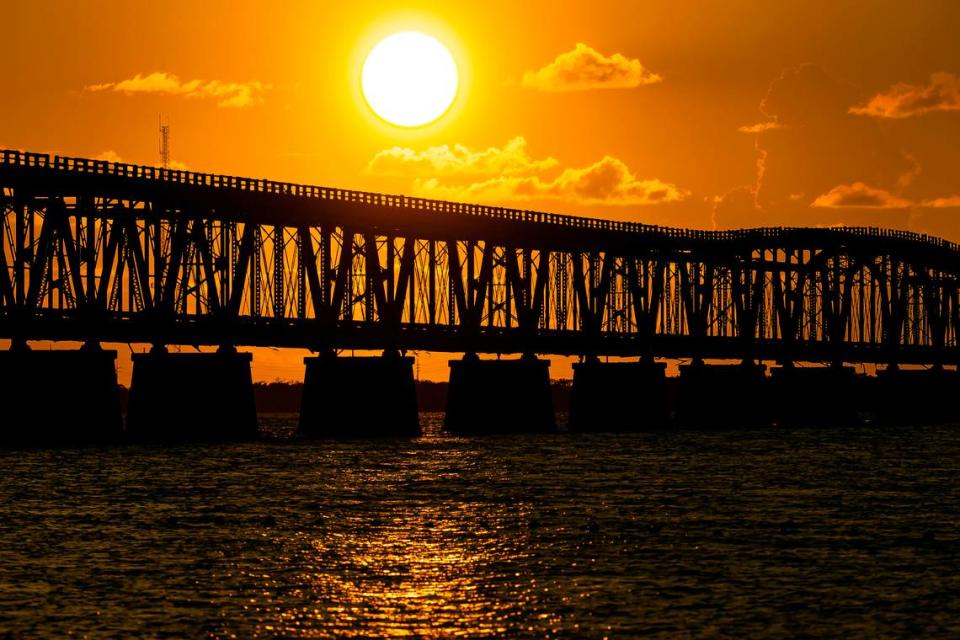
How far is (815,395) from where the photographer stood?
157m

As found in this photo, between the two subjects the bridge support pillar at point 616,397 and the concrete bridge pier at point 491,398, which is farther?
the bridge support pillar at point 616,397

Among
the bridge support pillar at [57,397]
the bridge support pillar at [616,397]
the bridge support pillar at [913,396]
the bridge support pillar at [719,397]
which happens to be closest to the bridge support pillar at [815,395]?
the bridge support pillar at [719,397]

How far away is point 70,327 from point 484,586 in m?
55.4

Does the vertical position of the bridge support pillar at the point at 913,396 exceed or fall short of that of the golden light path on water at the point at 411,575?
it exceeds it

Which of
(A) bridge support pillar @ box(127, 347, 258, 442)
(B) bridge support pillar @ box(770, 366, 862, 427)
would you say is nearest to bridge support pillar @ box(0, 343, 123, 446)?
(A) bridge support pillar @ box(127, 347, 258, 442)

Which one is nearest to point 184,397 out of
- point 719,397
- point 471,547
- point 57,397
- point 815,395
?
point 57,397

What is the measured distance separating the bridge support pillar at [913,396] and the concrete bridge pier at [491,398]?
68.0 m

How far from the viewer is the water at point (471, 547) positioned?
3688 centimetres

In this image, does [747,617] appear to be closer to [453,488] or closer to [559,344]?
[453,488]

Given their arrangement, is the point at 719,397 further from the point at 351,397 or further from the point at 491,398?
the point at 351,397

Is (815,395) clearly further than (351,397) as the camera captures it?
Yes

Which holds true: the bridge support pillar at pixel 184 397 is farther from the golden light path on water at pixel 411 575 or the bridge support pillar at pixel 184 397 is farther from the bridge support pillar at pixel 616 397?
the bridge support pillar at pixel 616 397

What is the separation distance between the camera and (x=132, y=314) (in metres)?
94.9

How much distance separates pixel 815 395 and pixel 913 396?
2803cm
